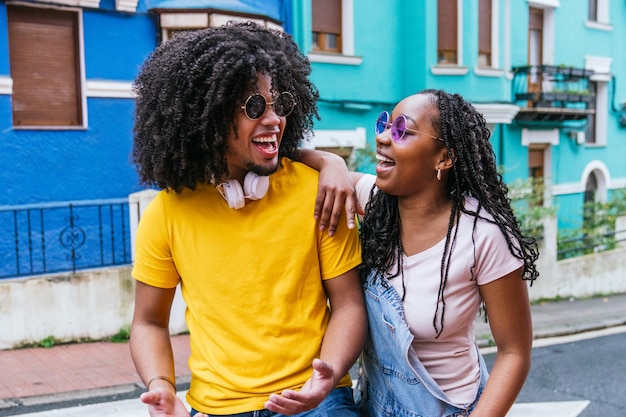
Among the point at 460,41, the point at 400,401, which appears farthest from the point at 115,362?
the point at 460,41

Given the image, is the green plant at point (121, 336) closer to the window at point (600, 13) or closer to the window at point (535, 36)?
the window at point (535, 36)

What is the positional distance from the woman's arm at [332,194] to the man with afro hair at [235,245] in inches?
0.8

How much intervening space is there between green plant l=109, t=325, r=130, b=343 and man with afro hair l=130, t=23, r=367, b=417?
20.7 ft

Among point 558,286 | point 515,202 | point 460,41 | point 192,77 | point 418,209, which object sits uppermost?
point 460,41

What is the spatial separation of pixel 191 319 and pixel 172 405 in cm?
35

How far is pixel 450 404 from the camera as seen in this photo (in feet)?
7.62

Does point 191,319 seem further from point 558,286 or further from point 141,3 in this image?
point 558,286

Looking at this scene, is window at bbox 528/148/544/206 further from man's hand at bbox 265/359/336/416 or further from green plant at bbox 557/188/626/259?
man's hand at bbox 265/359/336/416

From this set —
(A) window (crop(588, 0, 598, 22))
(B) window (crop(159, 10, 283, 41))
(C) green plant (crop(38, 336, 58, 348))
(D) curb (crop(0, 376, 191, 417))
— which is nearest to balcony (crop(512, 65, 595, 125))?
(A) window (crop(588, 0, 598, 22))

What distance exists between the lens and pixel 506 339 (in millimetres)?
2303

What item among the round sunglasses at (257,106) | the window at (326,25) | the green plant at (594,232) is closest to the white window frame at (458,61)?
the window at (326,25)

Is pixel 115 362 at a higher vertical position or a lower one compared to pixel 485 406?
lower

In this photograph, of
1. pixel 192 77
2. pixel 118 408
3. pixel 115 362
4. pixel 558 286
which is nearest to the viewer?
pixel 192 77

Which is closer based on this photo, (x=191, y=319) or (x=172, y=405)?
(x=172, y=405)
